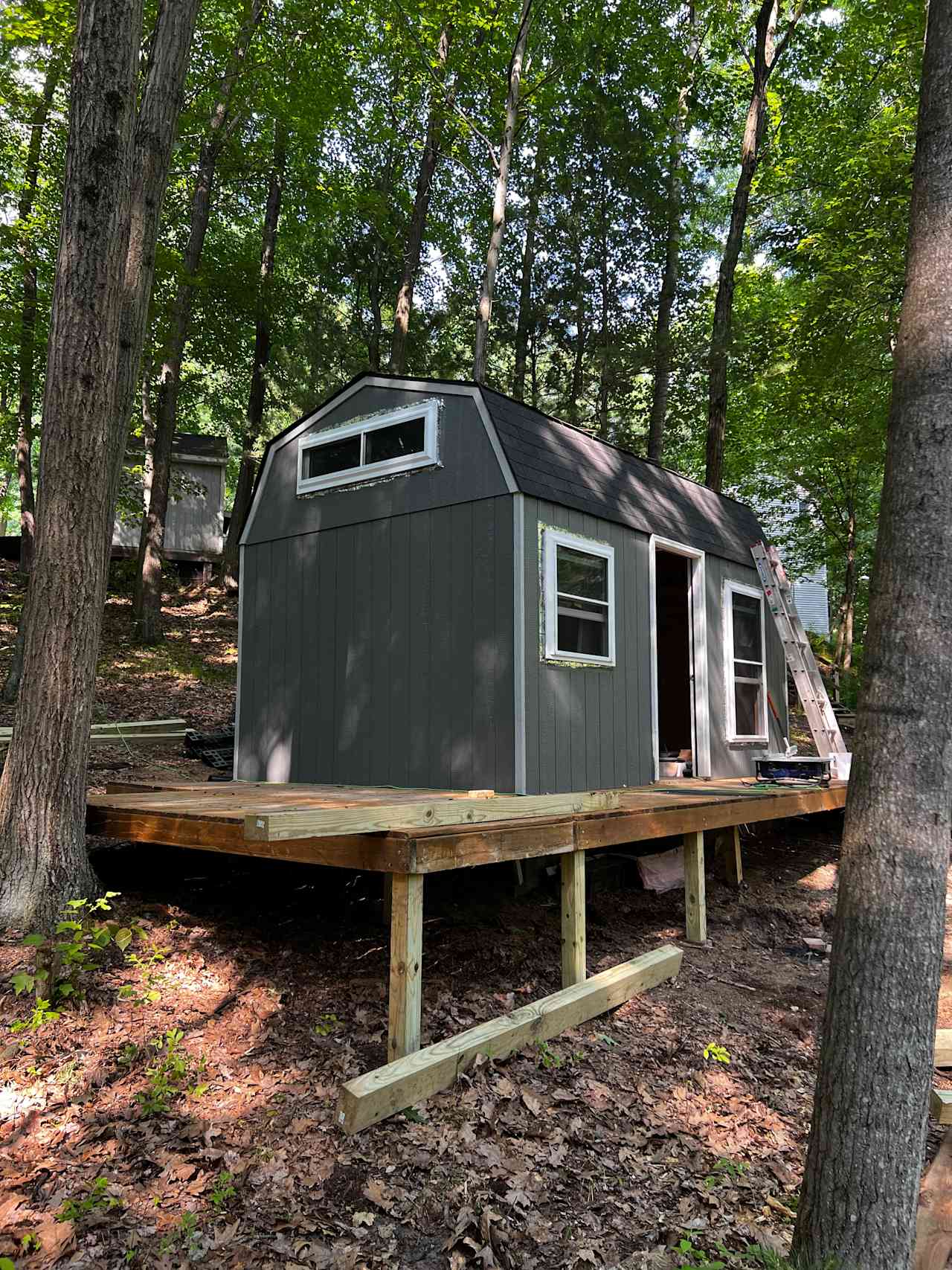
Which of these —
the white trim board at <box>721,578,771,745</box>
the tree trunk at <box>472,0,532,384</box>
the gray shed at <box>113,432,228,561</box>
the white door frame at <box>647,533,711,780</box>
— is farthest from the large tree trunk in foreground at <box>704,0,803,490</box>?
the gray shed at <box>113,432,228,561</box>

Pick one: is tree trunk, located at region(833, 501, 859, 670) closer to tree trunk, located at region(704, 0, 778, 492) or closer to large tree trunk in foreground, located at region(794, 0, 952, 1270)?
tree trunk, located at region(704, 0, 778, 492)

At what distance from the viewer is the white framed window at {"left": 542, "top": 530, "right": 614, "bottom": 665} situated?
5621 millimetres

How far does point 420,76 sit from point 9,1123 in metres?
15.6

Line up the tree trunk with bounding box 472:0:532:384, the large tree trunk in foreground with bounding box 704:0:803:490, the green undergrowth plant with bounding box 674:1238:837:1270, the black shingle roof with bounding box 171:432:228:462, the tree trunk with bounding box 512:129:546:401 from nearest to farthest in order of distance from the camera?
1. the green undergrowth plant with bounding box 674:1238:837:1270
2. the large tree trunk in foreground with bounding box 704:0:803:490
3. the tree trunk with bounding box 472:0:532:384
4. the tree trunk with bounding box 512:129:546:401
5. the black shingle roof with bounding box 171:432:228:462

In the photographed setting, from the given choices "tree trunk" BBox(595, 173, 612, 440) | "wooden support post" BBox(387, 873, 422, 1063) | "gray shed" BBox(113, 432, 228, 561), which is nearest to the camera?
"wooden support post" BBox(387, 873, 422, 1063)

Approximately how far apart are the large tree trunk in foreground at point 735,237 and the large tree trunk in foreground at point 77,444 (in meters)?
8.94

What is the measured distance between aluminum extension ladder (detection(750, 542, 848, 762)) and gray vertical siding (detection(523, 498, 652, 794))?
6.88 ft

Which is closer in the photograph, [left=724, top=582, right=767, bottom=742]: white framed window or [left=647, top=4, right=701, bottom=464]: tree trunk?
[left=724, top=582, right=767, bottom=742]: white framed window

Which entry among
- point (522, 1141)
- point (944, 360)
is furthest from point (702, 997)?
point (944, 360)

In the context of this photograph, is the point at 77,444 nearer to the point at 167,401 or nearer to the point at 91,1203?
the point at 91,1203

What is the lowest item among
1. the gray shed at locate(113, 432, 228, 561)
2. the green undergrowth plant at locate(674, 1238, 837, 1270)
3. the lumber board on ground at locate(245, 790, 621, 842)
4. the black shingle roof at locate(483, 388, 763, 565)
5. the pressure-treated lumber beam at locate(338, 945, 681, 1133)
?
the green undergrowth plant at locate(674, 1238, 837, 1270)

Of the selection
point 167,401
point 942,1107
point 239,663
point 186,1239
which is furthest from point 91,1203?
point 167,401

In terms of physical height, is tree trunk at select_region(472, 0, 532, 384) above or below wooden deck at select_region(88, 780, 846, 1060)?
above

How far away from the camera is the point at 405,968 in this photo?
3.43 meters
